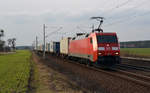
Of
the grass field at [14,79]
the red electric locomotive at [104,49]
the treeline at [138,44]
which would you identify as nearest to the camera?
the grass field at [14,79]

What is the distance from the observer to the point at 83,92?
8.45m

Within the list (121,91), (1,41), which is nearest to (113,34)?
(121,91)

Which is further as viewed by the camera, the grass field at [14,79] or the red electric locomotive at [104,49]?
the red electric locomotive at [104,49]

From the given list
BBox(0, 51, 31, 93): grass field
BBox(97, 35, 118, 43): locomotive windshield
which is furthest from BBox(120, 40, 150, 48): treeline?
BBox(0, 51, 31, 93): grass field

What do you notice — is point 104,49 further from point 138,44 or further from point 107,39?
point 138,44

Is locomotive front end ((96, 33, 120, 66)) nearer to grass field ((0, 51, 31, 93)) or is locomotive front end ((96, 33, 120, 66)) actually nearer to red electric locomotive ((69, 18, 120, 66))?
red electric locomotive ((69, 18, 120, 66))

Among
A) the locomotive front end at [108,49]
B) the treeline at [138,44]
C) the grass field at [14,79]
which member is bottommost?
the grass field at [14,79]

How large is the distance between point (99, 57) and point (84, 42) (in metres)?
4.14

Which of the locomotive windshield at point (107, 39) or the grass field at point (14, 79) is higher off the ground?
the locomotive windshield at point (107, 39)

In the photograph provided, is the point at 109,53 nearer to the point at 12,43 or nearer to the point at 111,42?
the point at 111,42

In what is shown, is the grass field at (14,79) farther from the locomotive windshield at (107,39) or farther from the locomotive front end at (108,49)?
the locomotive windshield at (107,39)

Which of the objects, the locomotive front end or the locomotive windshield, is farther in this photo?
the locomotive windshield

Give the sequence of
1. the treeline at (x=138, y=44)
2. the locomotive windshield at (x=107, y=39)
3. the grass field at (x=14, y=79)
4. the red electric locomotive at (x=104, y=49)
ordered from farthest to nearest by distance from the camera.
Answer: the treeline at (x=138, y=44) → the locomotive windshield at (x=107, y=39) → the red electric locomotive at (x=104, y=49) → the grass field at (x=14, y=79)

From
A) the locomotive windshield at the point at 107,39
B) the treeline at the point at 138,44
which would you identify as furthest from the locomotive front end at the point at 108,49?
the treeline at the point at 138,44
